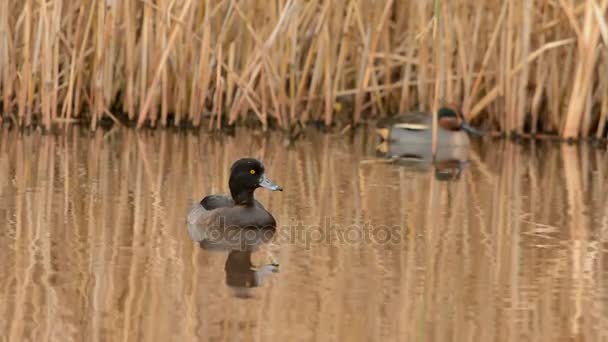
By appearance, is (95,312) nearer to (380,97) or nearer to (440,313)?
(440,313)

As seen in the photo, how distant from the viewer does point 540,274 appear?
5.95 m

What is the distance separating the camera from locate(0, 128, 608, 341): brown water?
4.93 metres

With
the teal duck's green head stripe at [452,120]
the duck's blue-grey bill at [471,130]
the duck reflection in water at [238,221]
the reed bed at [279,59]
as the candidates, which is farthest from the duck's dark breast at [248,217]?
the duck's blue-grey bill at [471,130]

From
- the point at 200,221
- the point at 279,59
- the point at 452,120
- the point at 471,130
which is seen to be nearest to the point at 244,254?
the point at 200,221

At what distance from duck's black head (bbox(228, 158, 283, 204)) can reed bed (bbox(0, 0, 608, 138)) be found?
10.0 feet

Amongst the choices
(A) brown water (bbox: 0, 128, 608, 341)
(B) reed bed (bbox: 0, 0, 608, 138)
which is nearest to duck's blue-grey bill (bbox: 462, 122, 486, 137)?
(B) reed bed (bbox: 0, 0, 608, 138)

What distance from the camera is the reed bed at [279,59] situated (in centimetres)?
1069

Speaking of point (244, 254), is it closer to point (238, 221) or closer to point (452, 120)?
point (238, 221)

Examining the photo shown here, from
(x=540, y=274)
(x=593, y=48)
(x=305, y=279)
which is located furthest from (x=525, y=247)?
(x=593, y=48)

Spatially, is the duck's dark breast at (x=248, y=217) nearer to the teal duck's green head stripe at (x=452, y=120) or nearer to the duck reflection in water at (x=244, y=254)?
the duck reflection in water at (x=244, y=254)

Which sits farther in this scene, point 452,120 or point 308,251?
point 452,120

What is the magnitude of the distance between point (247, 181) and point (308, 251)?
3.88ft

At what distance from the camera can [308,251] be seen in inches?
252

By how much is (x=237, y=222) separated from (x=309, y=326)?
8.08 ft
